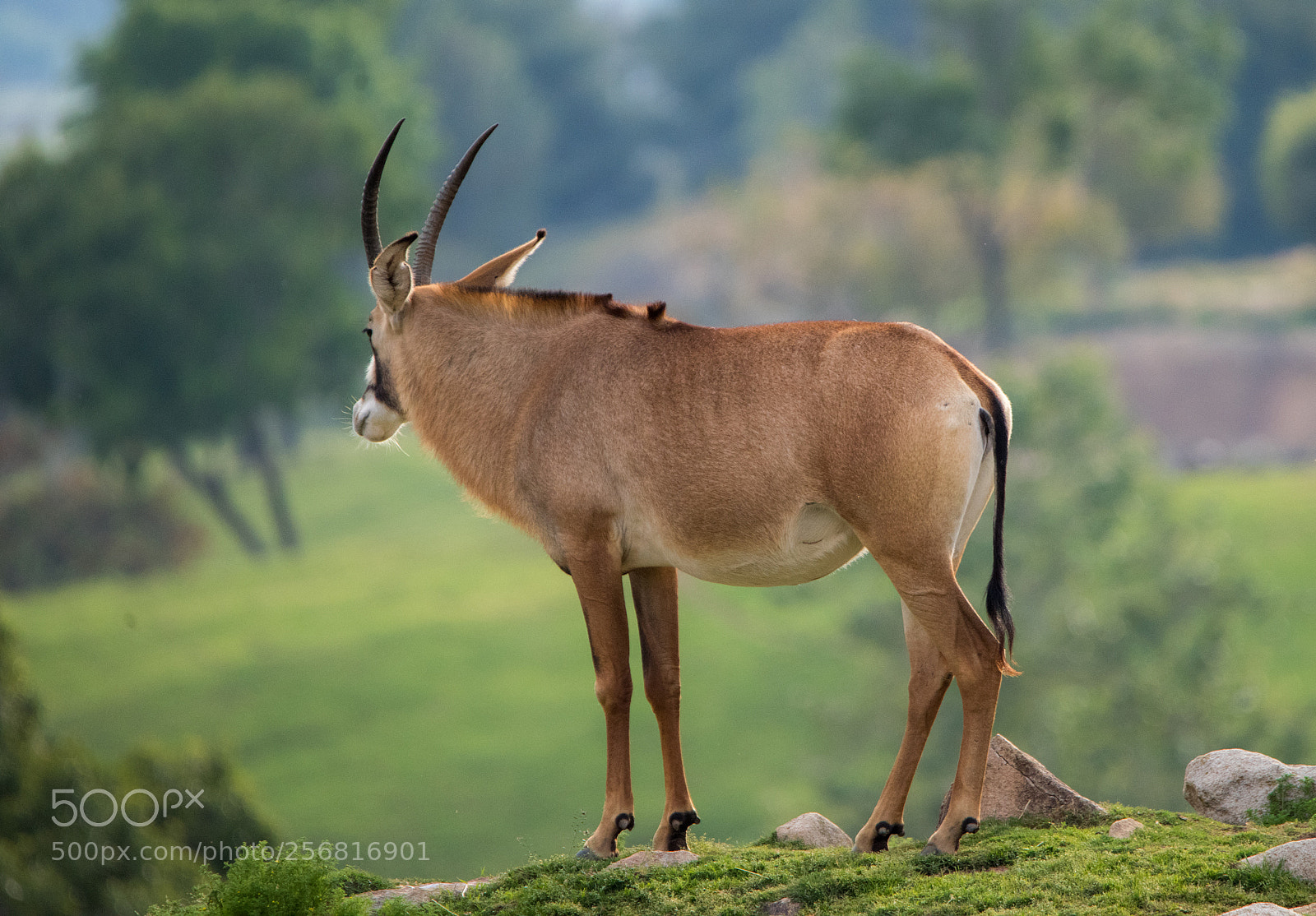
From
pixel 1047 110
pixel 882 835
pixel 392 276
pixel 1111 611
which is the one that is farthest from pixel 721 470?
pixel 1047 110

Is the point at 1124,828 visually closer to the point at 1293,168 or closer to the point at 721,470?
the point at 721,470

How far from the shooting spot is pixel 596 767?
141 feet

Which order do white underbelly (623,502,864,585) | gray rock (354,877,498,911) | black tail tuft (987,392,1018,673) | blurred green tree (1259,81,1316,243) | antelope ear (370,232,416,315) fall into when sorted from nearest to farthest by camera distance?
1. black tail tuft (987,392,1018,673)
2. white underbelly (623,502,864,585)
3. gray rock (354,877,498,911)
4. antelope ear (370,232,416,315)
5. blurred green tree (1259,81,1316,243)

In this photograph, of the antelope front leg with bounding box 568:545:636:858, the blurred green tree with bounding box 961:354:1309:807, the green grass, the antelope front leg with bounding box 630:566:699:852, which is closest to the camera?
the green grass

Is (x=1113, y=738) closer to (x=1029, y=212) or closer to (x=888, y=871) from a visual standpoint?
(x=888, y=871)

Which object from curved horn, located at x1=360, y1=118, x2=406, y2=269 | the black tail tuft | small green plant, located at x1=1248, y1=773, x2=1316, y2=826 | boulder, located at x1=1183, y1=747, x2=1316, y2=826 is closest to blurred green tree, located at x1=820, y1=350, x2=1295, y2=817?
boulder, located at x1=1183, y1=747, x2=1316, y2=826

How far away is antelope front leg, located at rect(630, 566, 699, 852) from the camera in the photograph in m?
8.88

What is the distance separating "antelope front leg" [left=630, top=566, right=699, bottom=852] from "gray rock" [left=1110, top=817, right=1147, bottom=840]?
101 inches

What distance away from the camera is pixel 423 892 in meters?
9.02

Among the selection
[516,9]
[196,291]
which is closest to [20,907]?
[196,291]

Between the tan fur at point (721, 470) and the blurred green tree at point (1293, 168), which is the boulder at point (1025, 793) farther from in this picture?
the blurred green tree at point (1293, 168)

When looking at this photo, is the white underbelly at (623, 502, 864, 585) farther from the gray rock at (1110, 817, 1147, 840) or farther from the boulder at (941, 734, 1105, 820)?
the gray rock at (1110, 817, 1147, 840)

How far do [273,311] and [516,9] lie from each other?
189ft

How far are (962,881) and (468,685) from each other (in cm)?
4211
